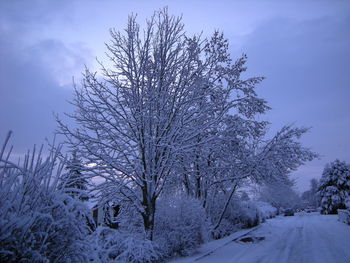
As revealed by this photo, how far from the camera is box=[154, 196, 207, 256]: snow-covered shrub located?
907 centimetres

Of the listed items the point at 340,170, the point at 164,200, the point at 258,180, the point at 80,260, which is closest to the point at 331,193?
the point at 340,170

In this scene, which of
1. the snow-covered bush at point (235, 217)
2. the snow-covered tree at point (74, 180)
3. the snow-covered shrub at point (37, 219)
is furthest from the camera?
the snow-covered bush at point (235, 217)

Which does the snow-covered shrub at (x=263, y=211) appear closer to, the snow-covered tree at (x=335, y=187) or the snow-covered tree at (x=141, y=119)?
the snow-covered tree at (x=335, y=187)

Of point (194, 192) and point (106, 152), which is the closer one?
point (106, 152)

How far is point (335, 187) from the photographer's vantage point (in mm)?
36375

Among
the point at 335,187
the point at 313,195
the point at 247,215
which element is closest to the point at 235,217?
the point at 247,215

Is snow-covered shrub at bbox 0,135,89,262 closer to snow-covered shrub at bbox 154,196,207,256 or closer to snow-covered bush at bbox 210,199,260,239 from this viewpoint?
snow-covered shrub at bbox 154,196,207,256

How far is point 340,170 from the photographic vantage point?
38.4 m

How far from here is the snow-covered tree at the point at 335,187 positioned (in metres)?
36.2

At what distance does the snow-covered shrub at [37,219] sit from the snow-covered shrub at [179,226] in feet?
20.3

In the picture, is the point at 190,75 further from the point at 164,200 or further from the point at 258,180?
the point at 258,180

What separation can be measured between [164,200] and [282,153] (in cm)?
597

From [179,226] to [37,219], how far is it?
7080mm

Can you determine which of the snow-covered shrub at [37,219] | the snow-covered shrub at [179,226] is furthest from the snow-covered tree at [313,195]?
the snow-covered shrub at [37,219]
